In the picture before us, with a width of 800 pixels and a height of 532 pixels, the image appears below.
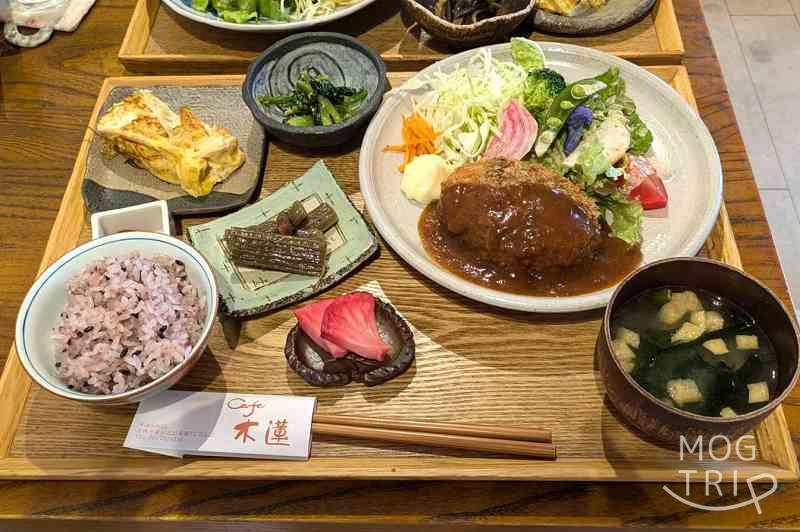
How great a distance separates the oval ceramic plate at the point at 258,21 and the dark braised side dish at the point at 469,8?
36 centimetres

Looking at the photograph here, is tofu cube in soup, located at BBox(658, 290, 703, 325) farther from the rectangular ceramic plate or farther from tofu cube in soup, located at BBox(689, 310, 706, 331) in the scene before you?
the rectangular ceramic plate

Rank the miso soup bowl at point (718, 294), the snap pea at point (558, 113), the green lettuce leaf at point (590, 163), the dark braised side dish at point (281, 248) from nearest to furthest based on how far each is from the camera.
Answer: the miso soup bowl at point (718, 294) < the dark braised side dish at point (281, 248) < the green lettuce leaf at point (590, 163) < the snap pea at point (558, 113)

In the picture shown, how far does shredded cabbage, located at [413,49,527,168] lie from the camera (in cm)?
265

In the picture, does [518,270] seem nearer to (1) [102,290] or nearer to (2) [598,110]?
(2) [598,110]

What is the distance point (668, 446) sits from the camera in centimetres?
186

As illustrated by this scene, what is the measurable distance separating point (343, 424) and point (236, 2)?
7.58ft

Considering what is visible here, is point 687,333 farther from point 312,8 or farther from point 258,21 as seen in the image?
point 258,21

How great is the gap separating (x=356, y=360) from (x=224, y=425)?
454 millimetres

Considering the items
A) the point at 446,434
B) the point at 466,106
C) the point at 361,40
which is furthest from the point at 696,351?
the point at 361,40

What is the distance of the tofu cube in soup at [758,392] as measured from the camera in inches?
66.5

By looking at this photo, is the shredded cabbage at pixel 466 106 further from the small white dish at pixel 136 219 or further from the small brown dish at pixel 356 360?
the small white dish at pixel 136 219

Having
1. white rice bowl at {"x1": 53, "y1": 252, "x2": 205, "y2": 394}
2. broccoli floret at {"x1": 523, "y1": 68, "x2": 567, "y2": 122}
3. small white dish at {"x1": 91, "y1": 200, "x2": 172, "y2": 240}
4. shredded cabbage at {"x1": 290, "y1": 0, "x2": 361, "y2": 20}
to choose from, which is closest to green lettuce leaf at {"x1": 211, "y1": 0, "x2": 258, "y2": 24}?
shredded cabbage at {"x1": 290, "y1": 0, "x2": 361, "y2": 20}

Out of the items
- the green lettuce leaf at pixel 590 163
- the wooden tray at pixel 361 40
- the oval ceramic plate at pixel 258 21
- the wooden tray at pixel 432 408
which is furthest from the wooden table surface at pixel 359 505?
the oval ceramic plate at pixel 258 21

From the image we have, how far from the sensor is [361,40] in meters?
3.12
